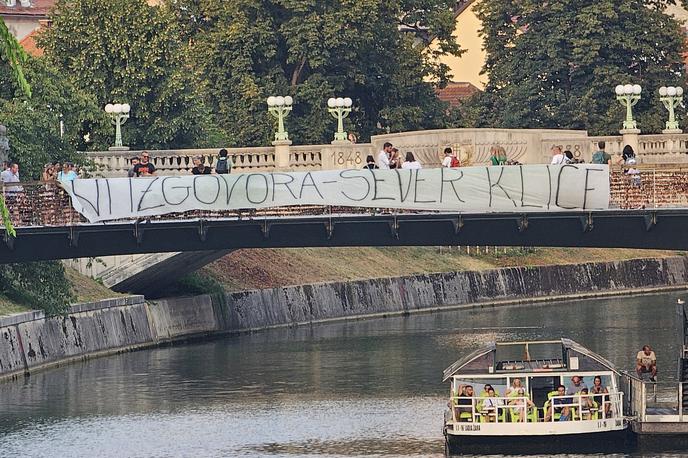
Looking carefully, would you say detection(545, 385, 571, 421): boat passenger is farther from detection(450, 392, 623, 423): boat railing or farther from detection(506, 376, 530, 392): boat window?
detection(506, 376, 530, 392): boat window

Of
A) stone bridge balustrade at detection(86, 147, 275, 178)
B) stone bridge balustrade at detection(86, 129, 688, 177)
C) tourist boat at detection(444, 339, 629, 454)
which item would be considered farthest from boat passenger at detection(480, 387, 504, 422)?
stone bridge balustrade at detection(86, 147, 275, 178)

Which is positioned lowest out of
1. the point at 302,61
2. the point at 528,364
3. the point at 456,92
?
the point at 528,364

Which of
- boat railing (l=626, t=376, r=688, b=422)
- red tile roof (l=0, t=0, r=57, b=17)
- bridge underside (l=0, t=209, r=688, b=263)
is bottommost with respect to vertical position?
boat railing (l=626, t=376, r=688, b=422)

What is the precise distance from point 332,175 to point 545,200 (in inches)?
257

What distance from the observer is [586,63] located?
128 metres

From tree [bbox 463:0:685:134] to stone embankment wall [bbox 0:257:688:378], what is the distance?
26.3 ft

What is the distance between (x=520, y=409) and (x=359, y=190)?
371 inches

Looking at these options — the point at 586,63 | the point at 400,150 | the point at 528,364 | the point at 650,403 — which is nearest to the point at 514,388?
the point at 528,364

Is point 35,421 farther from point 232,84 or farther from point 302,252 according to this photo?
point 232,84

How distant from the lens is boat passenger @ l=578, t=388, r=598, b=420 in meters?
66.4

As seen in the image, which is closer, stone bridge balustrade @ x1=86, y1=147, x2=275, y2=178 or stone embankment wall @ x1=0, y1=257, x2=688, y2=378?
stone embankment wall @ x1=0, y1=257, x2=688, y2=378

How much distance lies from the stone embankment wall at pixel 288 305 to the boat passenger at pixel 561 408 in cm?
2210

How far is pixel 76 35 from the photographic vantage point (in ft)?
364

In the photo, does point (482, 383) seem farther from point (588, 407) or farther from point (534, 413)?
point (588, 407)
